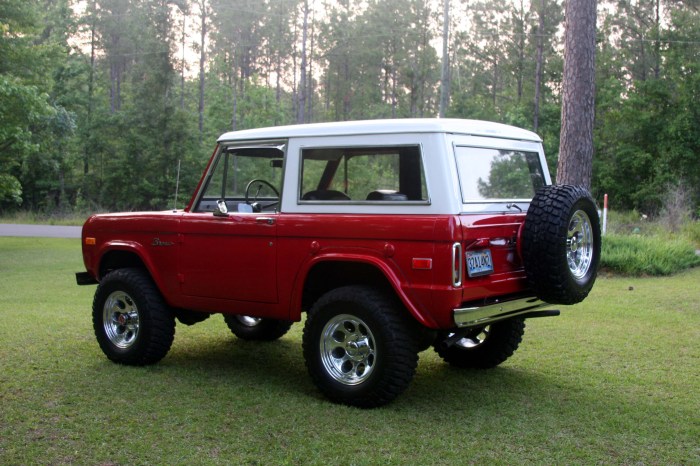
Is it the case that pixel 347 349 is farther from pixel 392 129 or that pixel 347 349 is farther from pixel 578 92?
pixel 578 92

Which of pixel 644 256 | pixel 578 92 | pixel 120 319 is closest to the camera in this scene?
pixel 120 319

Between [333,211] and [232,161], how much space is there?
4.36 feet

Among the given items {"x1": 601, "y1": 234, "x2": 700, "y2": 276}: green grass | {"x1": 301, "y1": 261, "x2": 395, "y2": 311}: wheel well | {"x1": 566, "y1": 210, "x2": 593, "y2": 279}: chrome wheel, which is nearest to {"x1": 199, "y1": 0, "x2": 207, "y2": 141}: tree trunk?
{"x1": 601, "y1": 234, "x2": 700, "y2": 276}: green grass

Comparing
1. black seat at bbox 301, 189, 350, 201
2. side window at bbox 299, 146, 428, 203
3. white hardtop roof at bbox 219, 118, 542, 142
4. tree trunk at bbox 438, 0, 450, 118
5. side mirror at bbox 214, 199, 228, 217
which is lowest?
side mirror at bbox 214, 199, 228, 217

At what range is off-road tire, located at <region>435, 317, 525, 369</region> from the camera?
6.27 metres

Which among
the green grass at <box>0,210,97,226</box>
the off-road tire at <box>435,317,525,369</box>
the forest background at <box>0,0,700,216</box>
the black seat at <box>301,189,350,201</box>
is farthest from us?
the forest background at <box>0,0,700,216</box>

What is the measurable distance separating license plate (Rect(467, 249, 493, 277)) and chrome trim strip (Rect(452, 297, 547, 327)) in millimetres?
235

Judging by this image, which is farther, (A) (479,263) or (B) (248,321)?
(B) (248,321)

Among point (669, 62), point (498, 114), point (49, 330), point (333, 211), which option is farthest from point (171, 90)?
point (333, 211)

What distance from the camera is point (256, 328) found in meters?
7.54

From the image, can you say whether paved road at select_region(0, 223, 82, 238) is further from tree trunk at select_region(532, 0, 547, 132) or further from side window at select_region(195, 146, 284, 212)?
tree trunk at select_region(532, 0, 547, 132)

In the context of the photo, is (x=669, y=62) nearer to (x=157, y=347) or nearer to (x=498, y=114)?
(x=498, y=114)

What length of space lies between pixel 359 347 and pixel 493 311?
0.99 metres

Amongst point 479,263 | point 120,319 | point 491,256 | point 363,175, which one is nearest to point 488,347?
point 491,256
